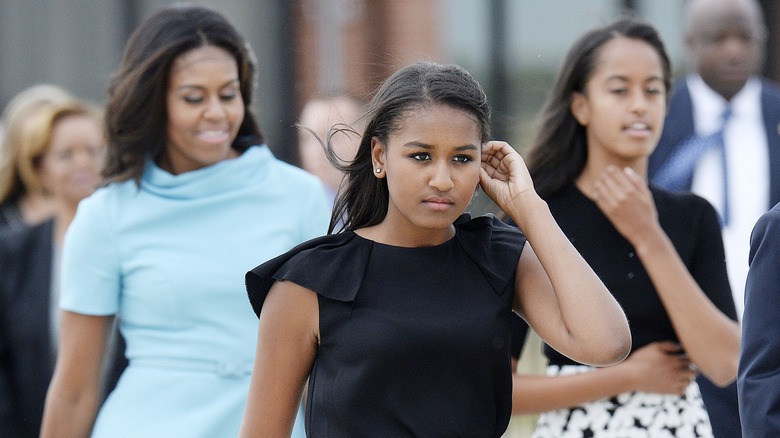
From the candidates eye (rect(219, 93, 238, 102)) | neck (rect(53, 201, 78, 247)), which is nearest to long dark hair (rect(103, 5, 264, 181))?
eye (rect(219, 93, 238, 102))

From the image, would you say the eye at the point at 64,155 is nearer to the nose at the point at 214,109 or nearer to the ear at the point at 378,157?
the nose at the point at 214,109

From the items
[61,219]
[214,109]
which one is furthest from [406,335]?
[61,219]

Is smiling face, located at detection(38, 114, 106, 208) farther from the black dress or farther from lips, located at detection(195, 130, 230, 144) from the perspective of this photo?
the black dress

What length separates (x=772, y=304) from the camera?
279cm

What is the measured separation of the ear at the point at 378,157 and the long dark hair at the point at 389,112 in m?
0.01

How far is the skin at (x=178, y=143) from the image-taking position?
12.8 ft

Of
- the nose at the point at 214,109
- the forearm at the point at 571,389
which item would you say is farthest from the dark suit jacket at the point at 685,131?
the nose at the point at 214,109

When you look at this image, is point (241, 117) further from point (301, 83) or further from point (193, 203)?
point (301, 83)

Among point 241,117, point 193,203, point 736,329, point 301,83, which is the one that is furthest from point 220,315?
point 301,83

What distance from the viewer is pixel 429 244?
3.00m

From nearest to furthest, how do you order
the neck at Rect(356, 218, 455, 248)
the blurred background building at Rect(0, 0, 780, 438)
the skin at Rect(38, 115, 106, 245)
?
the neck at Rect(356, 218, 455, 248), the skin at Rect(38, 115, 106, 245), the blurred background building at Rect(0, 0, 780, 438)

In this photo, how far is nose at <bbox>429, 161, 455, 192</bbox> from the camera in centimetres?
284

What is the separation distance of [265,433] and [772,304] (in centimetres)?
110

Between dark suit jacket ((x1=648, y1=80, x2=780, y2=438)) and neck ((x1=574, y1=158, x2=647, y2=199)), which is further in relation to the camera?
dark suit jacket ((x1=648, y1=80, x2=780, y2=438))
